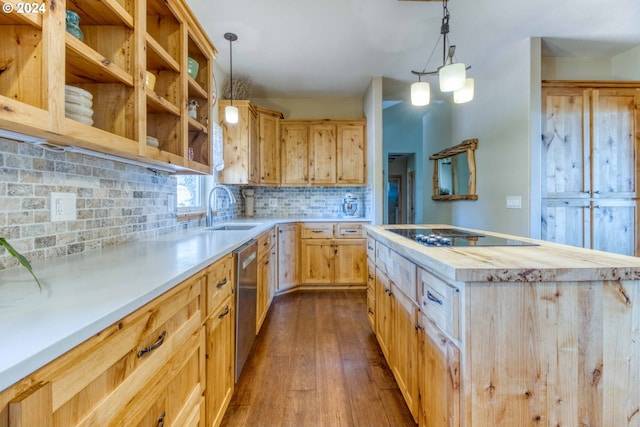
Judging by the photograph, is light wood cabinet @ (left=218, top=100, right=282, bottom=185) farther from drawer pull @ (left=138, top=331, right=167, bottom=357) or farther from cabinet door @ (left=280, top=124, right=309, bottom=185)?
drawer pull @ (left=138, top=331, right=167, bottom=357)

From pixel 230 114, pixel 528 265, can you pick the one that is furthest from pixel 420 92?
pixel 230 114

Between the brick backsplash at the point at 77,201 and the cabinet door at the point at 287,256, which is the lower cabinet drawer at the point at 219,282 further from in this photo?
the cabinet door at the point at 287,256

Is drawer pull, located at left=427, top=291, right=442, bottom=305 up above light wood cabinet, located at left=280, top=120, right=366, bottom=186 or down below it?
below

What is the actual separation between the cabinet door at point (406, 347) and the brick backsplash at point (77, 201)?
1.55 m

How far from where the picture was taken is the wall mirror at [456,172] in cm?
362

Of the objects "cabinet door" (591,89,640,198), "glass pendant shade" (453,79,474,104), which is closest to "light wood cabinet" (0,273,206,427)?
"glass pendant shade" (453,79,474,104)

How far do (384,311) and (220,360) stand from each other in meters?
1.06

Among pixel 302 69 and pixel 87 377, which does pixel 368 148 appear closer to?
pixel 302 69

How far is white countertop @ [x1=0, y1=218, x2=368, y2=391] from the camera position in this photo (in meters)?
0.45

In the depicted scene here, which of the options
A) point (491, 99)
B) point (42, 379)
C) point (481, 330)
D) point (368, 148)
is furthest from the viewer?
point (368, 148)

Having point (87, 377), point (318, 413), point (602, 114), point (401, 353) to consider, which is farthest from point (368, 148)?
point (87, 377)

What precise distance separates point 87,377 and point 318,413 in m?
1.30

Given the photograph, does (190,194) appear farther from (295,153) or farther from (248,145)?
(295,153)

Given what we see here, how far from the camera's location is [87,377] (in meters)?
0.56
